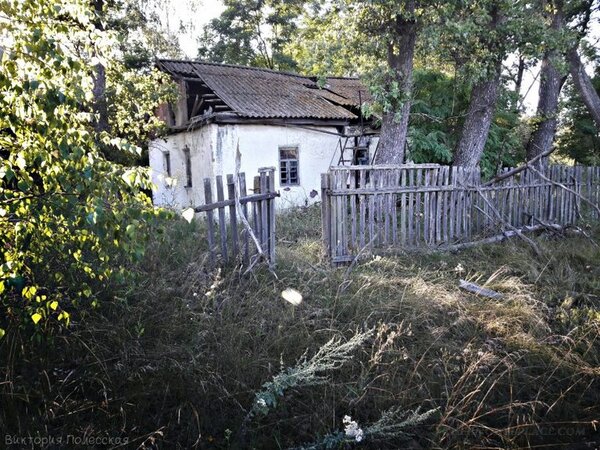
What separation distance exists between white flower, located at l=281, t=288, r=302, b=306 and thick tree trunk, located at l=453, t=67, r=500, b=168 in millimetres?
6476

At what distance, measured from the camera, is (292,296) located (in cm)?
452

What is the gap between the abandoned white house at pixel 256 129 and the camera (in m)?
12.9

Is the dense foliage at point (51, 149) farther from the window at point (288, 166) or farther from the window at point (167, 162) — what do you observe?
the window at point (167, 162)

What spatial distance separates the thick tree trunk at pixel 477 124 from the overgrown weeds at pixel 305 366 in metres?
5.07

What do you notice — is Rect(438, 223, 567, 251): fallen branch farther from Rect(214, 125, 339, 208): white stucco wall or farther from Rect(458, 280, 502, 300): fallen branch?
Rect(214, 125, 339, 208): white stucco wall

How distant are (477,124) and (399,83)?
2.00 m

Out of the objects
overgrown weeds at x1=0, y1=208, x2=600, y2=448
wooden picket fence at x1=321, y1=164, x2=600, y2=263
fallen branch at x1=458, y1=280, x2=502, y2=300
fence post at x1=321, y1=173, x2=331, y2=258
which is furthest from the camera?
wooden picket fence at x1=321, y1=164, x2=600, y2=263

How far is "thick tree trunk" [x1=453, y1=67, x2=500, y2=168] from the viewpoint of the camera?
9.55m

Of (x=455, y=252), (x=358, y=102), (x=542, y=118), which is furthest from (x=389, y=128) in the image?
(x=358, y=102)

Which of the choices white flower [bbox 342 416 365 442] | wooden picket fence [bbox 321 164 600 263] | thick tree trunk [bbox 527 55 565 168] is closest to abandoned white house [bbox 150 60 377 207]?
thick tree trunk [bbox 527 55 565 168]

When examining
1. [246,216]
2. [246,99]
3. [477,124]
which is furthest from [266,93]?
[246,216]

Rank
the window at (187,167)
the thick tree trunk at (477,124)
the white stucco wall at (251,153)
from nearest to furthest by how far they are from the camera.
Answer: the thick tree trunk at (477,124), the white stucco wall at (251,153), the window at (187,167)

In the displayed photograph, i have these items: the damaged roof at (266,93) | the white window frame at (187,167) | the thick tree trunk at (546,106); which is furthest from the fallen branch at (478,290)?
the white window frame at (187,167)

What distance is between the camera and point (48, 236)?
2832mm
